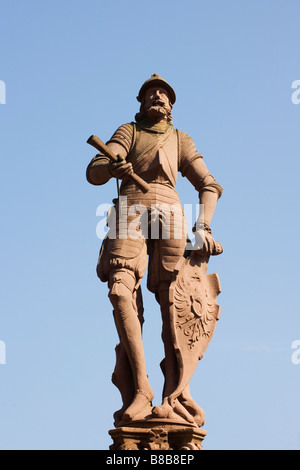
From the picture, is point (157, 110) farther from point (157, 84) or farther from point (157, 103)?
point (157, 84)

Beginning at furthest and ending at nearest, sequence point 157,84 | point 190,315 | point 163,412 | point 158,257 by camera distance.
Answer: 1. point 157,84
2. point 158,257
3. point 190,315
4. point 163,412

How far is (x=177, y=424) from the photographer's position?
914cm

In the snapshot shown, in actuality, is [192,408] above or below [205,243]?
below

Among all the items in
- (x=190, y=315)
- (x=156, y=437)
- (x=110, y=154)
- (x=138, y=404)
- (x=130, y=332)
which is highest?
(x=110, y=154)

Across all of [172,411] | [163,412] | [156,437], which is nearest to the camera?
[156,437]

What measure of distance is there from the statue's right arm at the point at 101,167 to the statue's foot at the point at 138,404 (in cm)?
248

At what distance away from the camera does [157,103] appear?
1048cm

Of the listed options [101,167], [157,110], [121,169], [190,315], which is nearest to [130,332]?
[190,315]

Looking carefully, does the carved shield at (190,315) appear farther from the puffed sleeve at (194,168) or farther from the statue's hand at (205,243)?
the puffed sleeve at (194,168)

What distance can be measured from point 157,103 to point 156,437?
13.2 feet

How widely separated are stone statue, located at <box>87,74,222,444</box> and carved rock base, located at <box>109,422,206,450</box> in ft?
0.39
